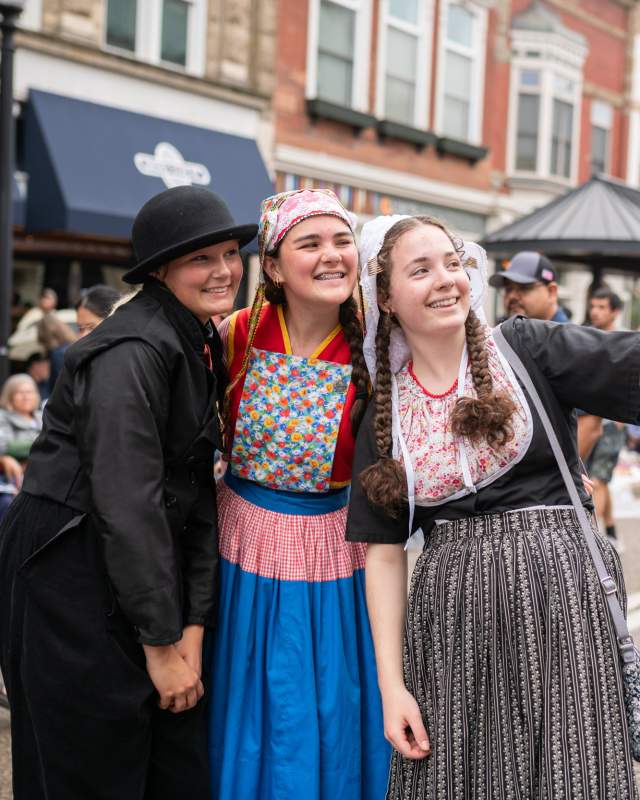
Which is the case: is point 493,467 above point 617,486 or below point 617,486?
above

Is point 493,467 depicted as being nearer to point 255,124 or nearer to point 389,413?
point 389,413

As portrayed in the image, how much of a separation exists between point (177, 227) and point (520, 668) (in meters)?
1.21

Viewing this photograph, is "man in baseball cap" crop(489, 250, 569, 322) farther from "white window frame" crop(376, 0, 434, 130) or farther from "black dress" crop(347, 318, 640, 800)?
"white window frame" crop(376, 0, 434, 130)

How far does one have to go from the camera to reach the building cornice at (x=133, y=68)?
366 inches

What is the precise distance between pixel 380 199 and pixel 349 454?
11623 mm

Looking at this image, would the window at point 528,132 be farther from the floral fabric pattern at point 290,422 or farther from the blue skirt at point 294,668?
the blue skirt at point 294,668

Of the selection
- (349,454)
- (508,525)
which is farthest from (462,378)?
(349,454)

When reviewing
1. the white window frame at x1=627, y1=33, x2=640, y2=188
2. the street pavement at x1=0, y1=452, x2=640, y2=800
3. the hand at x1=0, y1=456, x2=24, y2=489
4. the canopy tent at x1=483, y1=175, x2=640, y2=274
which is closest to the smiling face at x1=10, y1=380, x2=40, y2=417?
the hand at x1=0, y1=456, x2=24, y2=489

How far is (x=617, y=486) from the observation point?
955 cm

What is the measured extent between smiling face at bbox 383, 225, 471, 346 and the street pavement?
213 centimetres

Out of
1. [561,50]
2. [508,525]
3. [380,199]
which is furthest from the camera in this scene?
[561,50]

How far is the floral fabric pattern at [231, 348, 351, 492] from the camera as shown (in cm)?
234

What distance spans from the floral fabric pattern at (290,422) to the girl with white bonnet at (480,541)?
0.98ft

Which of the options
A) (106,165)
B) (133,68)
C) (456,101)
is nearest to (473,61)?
(456,101)
